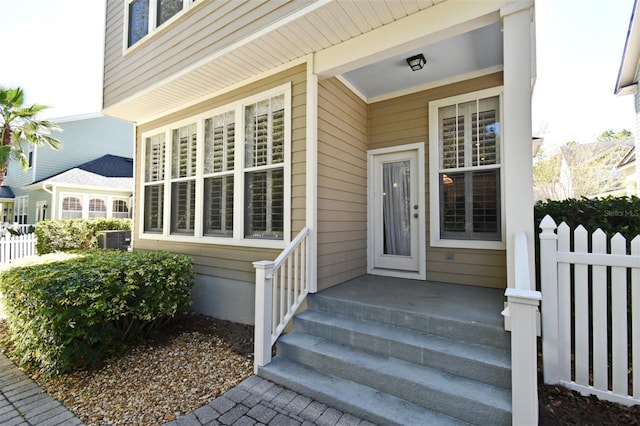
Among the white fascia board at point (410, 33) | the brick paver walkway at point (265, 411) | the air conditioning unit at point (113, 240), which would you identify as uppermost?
the white fascia board at point (410, 33)

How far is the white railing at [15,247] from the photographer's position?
7.64 meters

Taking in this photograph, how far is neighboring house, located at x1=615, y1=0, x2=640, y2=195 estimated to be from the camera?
238 inches

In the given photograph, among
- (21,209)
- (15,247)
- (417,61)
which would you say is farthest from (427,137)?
(21,209)

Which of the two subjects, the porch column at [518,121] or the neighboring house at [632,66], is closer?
the porch column at [518,121]

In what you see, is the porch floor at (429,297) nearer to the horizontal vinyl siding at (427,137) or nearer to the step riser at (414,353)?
the horizontal vinyl siding at (427,137)

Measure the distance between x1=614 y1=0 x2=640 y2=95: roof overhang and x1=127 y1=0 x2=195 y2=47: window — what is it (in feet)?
27.4

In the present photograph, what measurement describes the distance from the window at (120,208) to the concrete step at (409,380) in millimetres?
14238

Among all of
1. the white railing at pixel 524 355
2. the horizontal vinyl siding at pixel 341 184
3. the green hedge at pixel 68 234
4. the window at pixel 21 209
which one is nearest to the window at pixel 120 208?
the green hedge at pixel 68 234

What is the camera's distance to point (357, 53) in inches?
124

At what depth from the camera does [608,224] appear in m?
2.65

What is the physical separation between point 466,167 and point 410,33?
6.52 ft

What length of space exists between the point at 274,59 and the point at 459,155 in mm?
2739

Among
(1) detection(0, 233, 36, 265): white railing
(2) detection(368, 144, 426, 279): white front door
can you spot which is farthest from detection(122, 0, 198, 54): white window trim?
(1) detection(0, 233, 36, 265): white railing

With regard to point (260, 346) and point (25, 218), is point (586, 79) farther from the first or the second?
point (25, 218)
